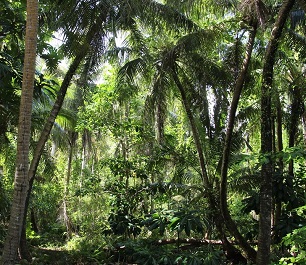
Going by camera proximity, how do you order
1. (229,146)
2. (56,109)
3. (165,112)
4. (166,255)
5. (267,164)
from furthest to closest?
1. (165,112)
2. (56,109)
3. (229,146)
4. (166,255)
5. (267,164)

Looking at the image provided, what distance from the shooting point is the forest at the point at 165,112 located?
23.3 feet

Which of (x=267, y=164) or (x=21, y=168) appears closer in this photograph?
(x=21, y=168)

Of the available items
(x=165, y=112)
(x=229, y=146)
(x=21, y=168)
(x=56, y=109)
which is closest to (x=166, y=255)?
(x=229, y=146)

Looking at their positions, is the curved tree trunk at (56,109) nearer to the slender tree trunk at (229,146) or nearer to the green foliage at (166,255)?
the green foliage at (166,255)

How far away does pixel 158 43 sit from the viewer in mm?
11117

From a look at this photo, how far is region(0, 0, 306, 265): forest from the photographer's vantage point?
23.3ft

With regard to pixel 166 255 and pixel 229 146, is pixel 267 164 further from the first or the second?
pixel 166 255

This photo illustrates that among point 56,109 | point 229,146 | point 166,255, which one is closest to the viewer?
point 166,255

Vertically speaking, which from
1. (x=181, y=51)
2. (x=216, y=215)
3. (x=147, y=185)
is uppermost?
(x=181, y=51)

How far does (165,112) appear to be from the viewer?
11.7 m

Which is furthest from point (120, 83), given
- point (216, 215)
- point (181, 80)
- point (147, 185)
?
point (216, 215)

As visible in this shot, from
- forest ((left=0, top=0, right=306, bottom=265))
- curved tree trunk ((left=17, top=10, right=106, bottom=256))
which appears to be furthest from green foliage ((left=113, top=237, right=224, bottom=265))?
curved tree trunk ((left=17, top=10, right=106, bottom=256))

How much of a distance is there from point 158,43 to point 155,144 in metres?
2.99

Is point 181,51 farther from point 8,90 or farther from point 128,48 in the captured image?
point 8,90
